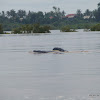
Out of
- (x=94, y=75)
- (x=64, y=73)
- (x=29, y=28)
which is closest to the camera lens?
(x=94, y=75)

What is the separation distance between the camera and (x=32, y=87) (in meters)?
24.3

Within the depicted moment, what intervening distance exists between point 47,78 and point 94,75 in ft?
11.1

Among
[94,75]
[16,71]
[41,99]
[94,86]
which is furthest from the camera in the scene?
[16,71]

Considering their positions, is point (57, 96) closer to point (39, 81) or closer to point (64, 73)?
point (39, 81)

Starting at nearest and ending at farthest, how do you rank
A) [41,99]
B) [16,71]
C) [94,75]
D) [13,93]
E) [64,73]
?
[41,99]
[13,93]
[94,75]
[64,73]
[16,71]

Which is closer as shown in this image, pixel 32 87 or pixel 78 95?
pixel 78 95

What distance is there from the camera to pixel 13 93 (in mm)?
22344

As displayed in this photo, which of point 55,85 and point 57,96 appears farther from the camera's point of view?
point 55,85

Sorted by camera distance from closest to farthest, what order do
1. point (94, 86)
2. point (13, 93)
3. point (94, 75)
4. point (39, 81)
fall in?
point (13, 93)
point (94, 86)
point (39, 81)
point (94, 75)

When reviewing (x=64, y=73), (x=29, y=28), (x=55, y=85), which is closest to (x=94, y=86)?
(x=55, y=85)

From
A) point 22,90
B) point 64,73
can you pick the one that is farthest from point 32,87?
point 64,73

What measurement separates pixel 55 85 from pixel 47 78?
3.41 metres

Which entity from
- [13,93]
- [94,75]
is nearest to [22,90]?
[13,93]

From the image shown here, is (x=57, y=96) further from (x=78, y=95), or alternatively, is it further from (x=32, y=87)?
(x=32, y=87)
